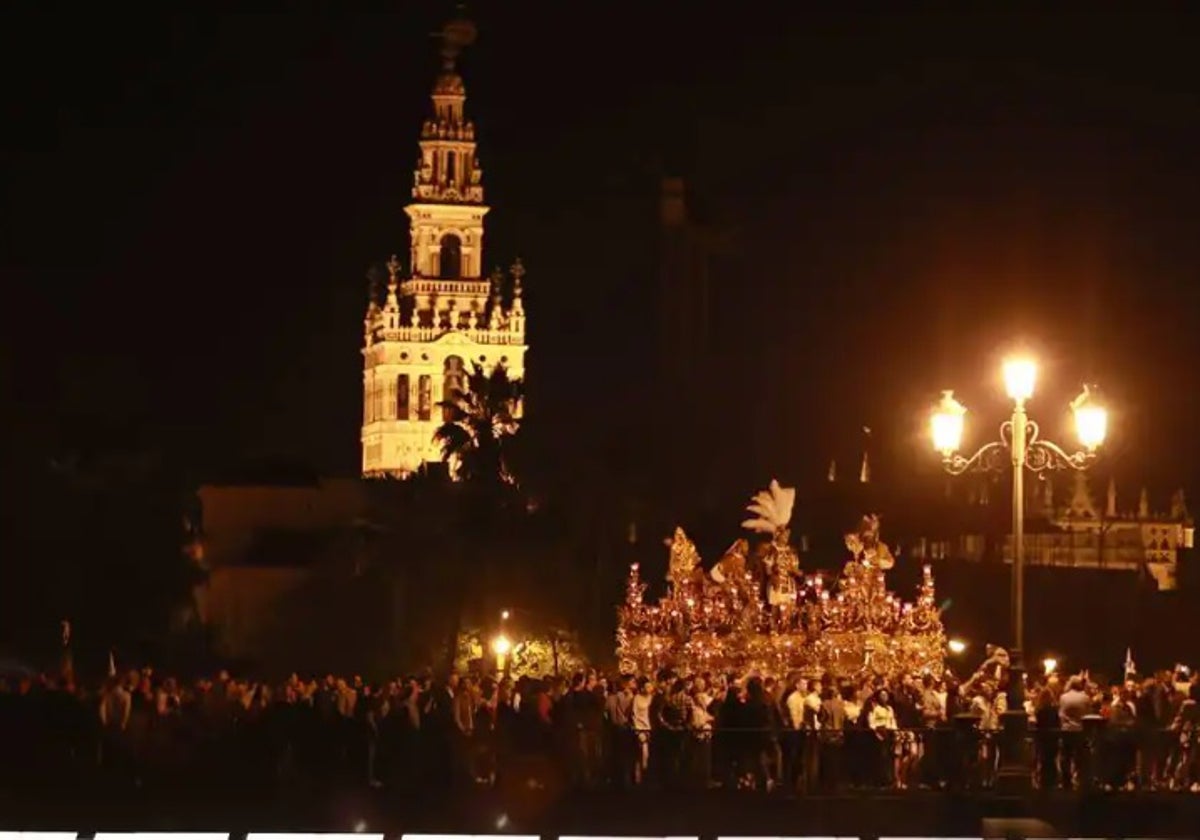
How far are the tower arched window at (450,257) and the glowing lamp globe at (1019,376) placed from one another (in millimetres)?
104956

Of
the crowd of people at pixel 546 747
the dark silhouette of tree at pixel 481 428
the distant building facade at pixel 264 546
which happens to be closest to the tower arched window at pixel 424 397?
the distant building facade at pixel 264 546

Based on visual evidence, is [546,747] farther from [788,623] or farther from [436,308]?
[436,308]

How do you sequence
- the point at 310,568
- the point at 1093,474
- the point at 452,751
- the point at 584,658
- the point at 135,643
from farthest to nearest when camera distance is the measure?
the point at 1093,474 → the point at 310,568 → the point at 584,658 → the point at 135,643 → the point at 452,751

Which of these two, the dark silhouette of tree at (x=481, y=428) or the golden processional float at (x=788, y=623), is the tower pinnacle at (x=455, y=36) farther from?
the golden processional float at (x=788, y=623)

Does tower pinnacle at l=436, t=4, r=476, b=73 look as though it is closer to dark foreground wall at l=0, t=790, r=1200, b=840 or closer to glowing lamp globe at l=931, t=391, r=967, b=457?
glowing lamp globe at l=931, t=391, r=967, b=457

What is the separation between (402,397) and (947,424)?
10241cm

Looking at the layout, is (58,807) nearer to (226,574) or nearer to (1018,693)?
(1018,693)

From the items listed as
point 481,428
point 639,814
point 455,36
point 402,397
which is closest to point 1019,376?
point 639,814

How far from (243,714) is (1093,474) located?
285ft

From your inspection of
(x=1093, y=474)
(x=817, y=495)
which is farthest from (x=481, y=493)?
(x=1093, y=474)

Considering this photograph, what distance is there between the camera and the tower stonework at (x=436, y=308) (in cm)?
13125

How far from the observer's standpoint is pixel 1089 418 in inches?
1195

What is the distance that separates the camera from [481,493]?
80.9m

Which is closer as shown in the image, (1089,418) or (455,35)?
(1089,418)
